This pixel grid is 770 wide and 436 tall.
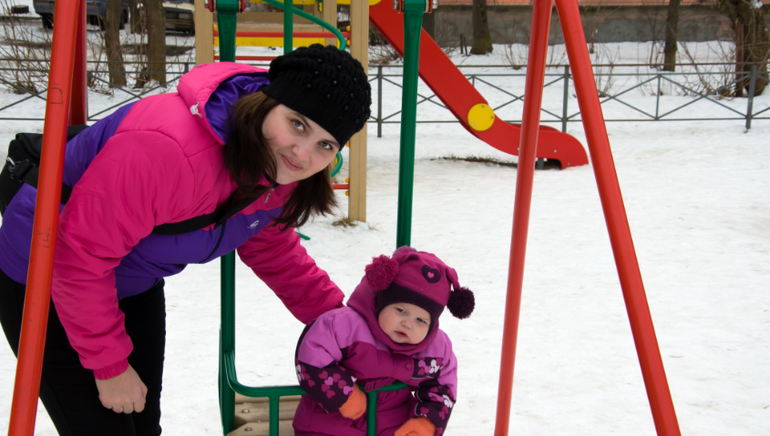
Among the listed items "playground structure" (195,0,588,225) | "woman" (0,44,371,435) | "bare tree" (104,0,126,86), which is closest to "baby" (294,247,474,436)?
"woman" (0,44,371,435)

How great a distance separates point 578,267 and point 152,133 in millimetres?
3338

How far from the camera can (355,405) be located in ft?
4.57

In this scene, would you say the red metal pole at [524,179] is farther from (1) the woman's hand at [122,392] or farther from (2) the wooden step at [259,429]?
(1) the woman's hand at [122,392]

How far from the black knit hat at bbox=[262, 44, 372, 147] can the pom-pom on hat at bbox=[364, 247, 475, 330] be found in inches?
13.9

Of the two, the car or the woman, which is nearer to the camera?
the woman

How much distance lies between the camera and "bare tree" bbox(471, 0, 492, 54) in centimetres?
1372

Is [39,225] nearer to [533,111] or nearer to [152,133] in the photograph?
[152,133]

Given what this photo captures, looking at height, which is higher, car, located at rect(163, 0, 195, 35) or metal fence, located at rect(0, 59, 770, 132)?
car, located at rect(163, 0, 195, 35)

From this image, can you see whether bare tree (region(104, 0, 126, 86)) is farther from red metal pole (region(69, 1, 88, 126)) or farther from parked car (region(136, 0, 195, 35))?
red metal pole (region(69, 1, 88, 126))

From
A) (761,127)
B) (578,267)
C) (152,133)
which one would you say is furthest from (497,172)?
(152,133)

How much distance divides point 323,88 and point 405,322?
574mm

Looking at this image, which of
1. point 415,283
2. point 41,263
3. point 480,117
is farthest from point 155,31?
point 41,263

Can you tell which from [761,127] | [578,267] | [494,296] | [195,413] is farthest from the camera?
[761,127]

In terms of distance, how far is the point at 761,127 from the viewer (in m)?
7.86
